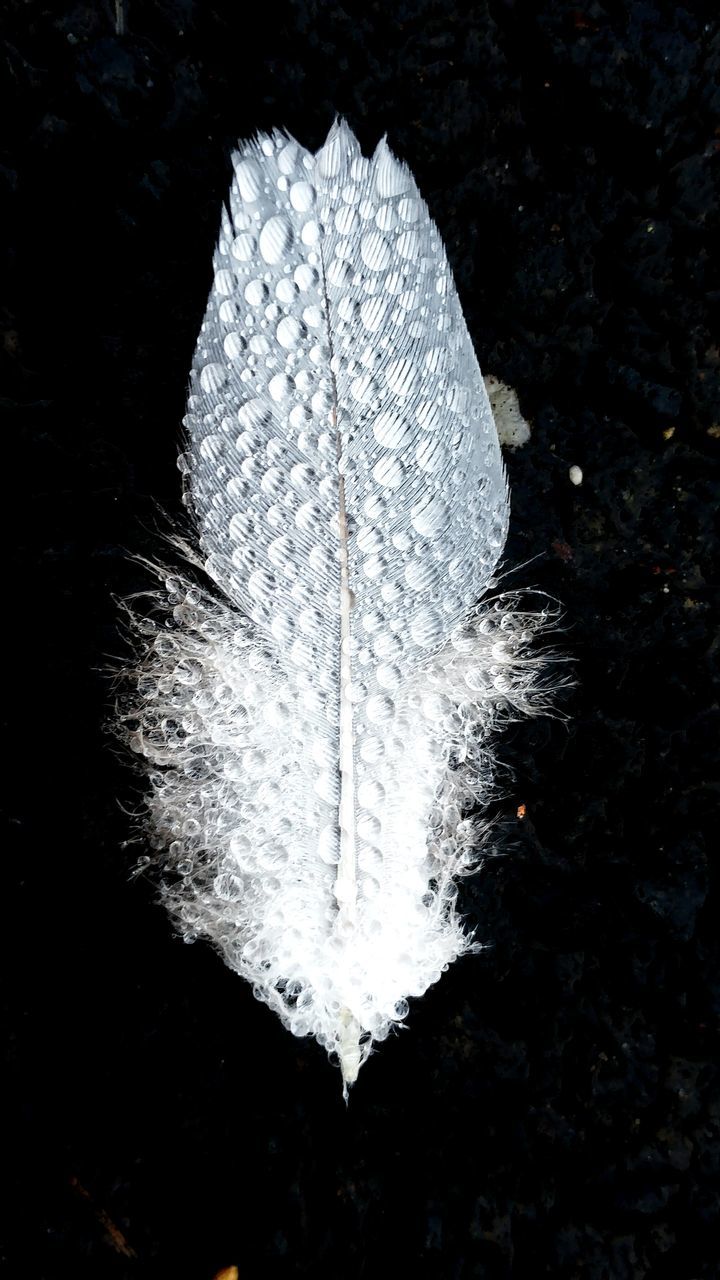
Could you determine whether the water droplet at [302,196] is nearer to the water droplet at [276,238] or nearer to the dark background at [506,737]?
the water droplet at [276,238]

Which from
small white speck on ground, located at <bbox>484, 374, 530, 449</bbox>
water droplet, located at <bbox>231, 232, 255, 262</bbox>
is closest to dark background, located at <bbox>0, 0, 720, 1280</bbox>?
small white speck on ground, located at <bbox>484, 374, 530, 449</bbox>

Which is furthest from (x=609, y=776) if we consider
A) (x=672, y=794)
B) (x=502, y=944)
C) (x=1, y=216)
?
(x=1, y=216)

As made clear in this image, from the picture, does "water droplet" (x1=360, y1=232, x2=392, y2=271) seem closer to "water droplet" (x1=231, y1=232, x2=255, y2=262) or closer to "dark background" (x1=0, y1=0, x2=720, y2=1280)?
"water droplet" (x1=231, y1=232, x2=255, y2=262)

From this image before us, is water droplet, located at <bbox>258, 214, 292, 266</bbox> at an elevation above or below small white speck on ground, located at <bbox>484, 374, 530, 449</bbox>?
above

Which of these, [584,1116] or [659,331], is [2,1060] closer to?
[584,1116]

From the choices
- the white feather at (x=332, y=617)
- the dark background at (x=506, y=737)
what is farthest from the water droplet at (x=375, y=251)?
the dark background at (x=506, y=737)

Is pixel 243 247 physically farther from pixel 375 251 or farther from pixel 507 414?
pixel 507 414

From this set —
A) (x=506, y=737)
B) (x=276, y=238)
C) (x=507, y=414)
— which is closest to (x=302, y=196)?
(x=276, y=238)
